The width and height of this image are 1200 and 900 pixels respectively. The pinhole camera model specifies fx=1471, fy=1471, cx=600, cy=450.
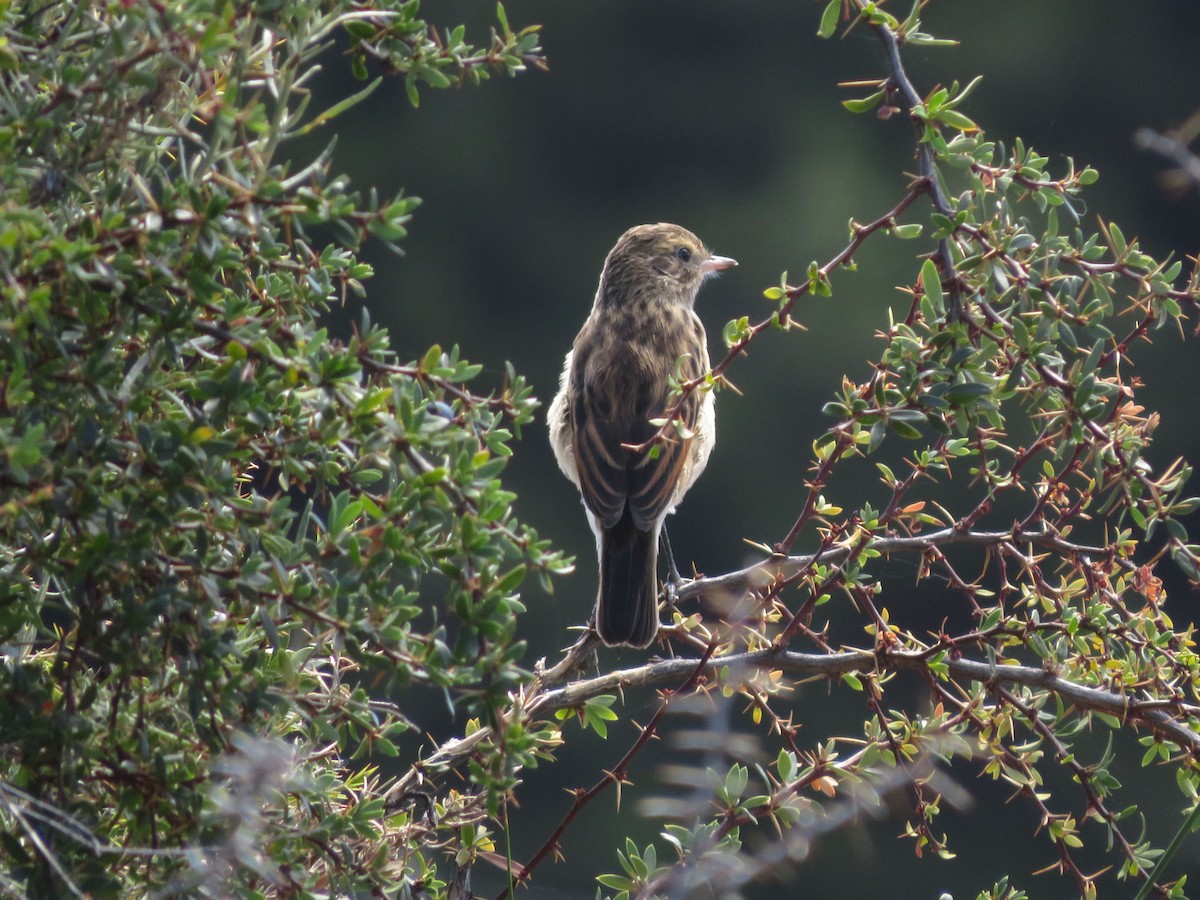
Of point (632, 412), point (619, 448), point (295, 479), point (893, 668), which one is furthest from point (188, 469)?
point (632, 412)

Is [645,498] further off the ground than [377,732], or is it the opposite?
[377,732]

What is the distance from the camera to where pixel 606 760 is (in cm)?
1366

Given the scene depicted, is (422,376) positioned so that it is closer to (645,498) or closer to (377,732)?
(377,732)

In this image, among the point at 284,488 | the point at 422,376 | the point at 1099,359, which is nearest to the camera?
the point at 422,376

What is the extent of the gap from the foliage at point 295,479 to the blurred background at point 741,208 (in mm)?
10213

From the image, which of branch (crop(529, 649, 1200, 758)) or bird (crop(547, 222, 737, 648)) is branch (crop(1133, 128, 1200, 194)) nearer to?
branch (crop(529, 649, 1200, 758))

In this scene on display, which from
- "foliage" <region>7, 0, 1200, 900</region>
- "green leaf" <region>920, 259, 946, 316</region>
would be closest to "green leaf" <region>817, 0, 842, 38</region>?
"foliage" <region>7, 0, 1200, 900</region>

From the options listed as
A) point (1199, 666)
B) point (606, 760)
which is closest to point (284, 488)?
point (1199, 666)

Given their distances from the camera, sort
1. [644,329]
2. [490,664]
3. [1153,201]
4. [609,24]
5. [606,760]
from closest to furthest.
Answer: [490,664], [644,329], [606,760], [1153,201], [609,24]

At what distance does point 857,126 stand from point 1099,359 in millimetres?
13555

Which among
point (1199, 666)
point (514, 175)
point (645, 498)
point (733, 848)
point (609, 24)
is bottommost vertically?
point (514, 175)

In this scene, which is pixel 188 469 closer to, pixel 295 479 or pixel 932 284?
pixel 295 479

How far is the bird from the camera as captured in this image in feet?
12.0

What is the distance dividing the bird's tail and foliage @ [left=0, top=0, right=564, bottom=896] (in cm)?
166
